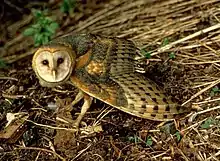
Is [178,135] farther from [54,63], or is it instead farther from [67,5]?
[67,5]

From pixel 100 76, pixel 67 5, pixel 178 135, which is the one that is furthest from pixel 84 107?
pixel 67 5

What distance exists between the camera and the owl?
262 centimetres

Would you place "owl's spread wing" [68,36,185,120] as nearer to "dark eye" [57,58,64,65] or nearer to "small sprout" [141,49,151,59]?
"dark eye" [57,58,64,65]

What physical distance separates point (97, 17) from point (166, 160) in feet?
5.73

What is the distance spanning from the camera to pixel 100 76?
2791 mm

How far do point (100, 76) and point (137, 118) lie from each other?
0.31 meters

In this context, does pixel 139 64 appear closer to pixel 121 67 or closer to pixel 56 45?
pixel 121 67

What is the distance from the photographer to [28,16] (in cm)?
473

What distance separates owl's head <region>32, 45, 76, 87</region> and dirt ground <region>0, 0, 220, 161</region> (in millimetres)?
375

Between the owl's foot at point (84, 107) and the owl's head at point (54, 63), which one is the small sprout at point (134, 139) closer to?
the owl's foot at point (84, 107)

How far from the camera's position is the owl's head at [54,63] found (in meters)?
2.58

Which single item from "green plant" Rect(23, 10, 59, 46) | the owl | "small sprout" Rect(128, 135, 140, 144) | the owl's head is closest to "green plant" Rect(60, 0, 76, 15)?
"green plant" Rect(23, 10, 59, 46)

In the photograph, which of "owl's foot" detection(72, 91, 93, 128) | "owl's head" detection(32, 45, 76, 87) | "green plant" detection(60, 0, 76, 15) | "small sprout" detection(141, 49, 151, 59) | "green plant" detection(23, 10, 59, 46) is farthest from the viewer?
"green plant" detection(60, 0, 76, 15)

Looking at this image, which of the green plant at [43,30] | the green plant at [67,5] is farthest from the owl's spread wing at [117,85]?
the green plant at [67,5]
